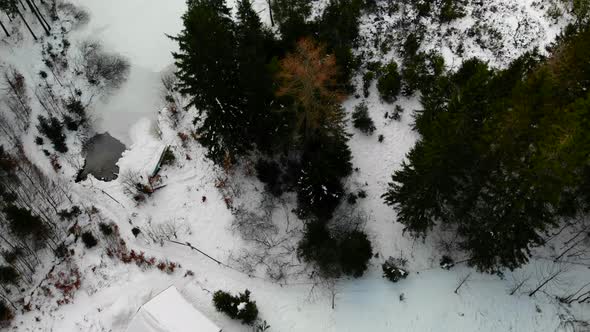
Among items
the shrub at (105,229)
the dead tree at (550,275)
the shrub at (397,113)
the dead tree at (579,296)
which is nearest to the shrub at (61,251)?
the shrub at (105,229)

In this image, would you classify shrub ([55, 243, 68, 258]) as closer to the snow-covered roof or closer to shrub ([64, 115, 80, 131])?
the snow-covered roof

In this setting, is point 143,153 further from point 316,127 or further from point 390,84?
point 390,84

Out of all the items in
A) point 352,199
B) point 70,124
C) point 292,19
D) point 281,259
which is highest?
point 292,19

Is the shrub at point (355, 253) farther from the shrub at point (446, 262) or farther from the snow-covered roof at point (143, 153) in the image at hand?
the snow-covered roof at point (143, 153)

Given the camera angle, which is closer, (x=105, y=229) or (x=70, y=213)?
(x=105, y=229)

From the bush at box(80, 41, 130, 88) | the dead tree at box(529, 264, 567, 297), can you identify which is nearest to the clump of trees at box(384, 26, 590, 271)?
the dead tree at box(529, 264, 567, 297)

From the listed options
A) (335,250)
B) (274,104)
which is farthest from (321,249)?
(274,104)
